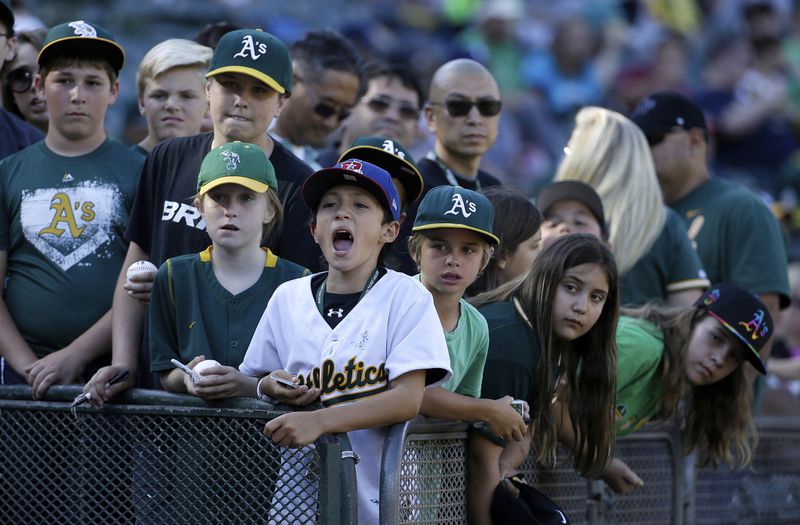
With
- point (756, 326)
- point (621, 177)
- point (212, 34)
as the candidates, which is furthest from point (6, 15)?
point (756, 326)

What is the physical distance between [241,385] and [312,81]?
3.13m

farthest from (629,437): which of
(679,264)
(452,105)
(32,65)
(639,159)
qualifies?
(32,65)

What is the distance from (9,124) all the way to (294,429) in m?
2.87

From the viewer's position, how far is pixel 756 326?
18.4 ft

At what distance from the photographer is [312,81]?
6824 millimetres

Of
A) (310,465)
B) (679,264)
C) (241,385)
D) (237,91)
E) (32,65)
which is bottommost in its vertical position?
(310,465)

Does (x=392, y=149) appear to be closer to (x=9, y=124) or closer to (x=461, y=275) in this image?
(x=461, y=275)

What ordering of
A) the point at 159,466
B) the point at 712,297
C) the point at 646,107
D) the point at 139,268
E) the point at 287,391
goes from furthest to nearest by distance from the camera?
the point at 646,107
the point at 712,297
the point at 139,268
the point at 159,466
the point at 287,391

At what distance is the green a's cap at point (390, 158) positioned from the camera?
4871mm

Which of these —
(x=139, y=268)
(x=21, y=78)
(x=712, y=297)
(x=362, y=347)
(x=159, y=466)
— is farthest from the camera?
(x=21, y=78)

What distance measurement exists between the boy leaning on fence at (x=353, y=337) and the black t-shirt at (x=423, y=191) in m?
0.97

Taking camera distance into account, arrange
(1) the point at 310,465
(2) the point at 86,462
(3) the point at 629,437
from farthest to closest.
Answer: (3) the point at 629,437 → (2) the point at 86,462 → (1) the point at 310,465

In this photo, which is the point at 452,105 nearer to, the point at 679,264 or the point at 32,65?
the point at 679,264

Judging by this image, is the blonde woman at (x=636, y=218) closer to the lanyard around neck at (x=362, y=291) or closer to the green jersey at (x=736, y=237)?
the green jersey at (x=736, y=237)
